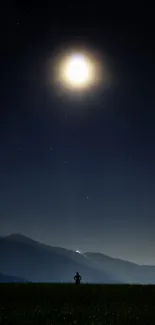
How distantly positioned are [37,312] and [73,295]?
6.31 m

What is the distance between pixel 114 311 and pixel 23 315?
3.78 meters

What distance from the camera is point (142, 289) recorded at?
23812 mm

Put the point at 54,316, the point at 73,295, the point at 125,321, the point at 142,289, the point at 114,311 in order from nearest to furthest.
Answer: the point at 125,321
the point at 54,316
the point at 114,311
the point at 73,295
the point at 142,289

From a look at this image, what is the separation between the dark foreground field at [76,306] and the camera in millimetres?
13055

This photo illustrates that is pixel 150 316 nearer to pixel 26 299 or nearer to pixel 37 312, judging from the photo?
pixel 37 312

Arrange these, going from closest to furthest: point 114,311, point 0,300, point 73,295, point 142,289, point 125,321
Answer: point 125,321 < point 114,311 < point 0,300 < point 73,295 < point 142,289

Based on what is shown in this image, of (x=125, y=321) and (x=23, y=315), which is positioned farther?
(x=23, y=315)

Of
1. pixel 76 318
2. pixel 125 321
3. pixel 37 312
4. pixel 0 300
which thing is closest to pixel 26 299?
pixel 0 300

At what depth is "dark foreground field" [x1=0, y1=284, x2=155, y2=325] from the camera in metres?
13.1

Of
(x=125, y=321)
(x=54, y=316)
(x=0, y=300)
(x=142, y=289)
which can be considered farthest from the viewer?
(x=142, y=289)

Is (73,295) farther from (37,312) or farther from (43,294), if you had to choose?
(37,312)

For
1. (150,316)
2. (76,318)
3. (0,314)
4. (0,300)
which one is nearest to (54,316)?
(76,318)

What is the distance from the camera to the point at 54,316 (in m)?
13.8

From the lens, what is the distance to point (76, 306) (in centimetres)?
1700
